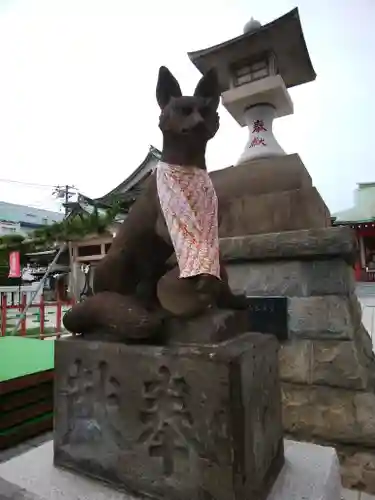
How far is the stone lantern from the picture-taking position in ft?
8.36

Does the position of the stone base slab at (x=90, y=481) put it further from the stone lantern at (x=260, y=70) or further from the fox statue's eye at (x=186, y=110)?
the stone lantern at (x=260, y=70)

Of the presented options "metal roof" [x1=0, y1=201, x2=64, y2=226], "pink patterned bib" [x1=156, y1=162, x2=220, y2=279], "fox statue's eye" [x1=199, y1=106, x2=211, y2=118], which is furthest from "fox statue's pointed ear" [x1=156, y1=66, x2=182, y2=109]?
"metal roof" [x1=0, y1=201, x2=64, y2=226]

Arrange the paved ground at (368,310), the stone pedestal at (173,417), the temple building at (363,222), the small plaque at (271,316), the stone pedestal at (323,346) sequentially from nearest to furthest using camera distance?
the stone pedestal at (173,417)
the stone pedestal at (323,346)
the small plaque at (271,316)
the paved ground at (368,310)
the temple building at (363,222)

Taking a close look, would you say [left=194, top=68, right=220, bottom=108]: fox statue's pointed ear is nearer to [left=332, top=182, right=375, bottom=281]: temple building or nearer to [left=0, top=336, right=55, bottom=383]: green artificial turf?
[left=0, top=336, right=55, bottom=383]: green artificial turf

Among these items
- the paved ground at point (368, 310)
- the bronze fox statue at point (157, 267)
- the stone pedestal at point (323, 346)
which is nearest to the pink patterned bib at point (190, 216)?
the bronze fox statue at point (157, 267)

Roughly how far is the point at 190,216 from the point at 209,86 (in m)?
0.47

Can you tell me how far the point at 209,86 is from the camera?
119cm

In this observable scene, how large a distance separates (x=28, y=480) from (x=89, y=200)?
13.2 meters

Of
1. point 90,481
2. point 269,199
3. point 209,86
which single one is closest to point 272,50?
point 269,199

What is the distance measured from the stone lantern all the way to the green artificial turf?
6.64 feet

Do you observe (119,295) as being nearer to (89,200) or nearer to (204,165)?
(204,165)

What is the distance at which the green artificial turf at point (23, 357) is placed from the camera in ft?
7.28

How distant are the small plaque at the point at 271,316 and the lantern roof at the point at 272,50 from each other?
5.57 ft

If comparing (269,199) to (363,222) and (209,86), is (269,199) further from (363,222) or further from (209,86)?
(363,222)
